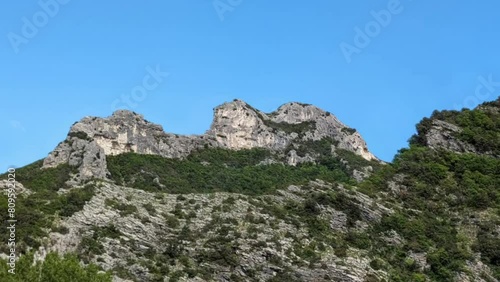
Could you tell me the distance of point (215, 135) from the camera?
5645 inches

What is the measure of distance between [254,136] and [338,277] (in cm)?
10223

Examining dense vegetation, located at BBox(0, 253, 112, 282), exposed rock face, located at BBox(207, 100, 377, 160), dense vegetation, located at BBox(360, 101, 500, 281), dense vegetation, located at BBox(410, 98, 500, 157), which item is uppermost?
exposed rock face, located at BBox(207, 100, 377, 160)

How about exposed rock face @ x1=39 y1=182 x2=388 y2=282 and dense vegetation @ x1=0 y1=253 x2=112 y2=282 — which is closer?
dense vegetation @ x1=0 y1=253 x2=112 y2=282

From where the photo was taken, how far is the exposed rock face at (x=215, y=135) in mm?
99125

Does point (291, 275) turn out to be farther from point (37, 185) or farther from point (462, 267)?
point (37, 185)

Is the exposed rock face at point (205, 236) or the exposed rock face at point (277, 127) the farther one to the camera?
the exposed rock face at point (277, 127)

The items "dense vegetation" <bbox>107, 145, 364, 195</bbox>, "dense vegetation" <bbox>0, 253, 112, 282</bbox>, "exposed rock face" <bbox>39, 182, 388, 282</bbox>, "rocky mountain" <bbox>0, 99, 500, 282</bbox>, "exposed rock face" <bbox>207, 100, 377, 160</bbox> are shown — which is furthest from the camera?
"exposed rock face" <bbox>207, 100, 377, 160</bbox>

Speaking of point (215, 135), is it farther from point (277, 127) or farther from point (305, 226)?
point (305, 226)

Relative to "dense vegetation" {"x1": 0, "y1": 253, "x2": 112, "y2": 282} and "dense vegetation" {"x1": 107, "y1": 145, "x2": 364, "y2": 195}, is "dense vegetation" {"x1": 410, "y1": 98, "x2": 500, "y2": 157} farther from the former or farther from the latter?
"dense vegetation" {"x1": 0, "y1": 253, "x2": 112, "y2": 282}

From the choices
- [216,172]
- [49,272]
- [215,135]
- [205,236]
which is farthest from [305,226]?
[215,135]

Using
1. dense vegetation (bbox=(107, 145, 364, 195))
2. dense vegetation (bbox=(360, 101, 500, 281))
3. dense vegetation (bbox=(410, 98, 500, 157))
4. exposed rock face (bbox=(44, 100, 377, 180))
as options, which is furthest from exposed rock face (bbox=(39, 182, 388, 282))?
dense vegetation (bbox=(107, 145, 364, 195))

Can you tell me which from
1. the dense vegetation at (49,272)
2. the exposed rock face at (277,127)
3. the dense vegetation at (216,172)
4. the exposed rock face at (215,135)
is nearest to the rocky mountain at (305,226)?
the dense vegetation at (49,272)

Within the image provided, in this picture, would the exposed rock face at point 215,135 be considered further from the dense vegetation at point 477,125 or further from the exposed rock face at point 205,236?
the dense vegetation at point 477,125

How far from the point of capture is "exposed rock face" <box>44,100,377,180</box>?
9912cm
